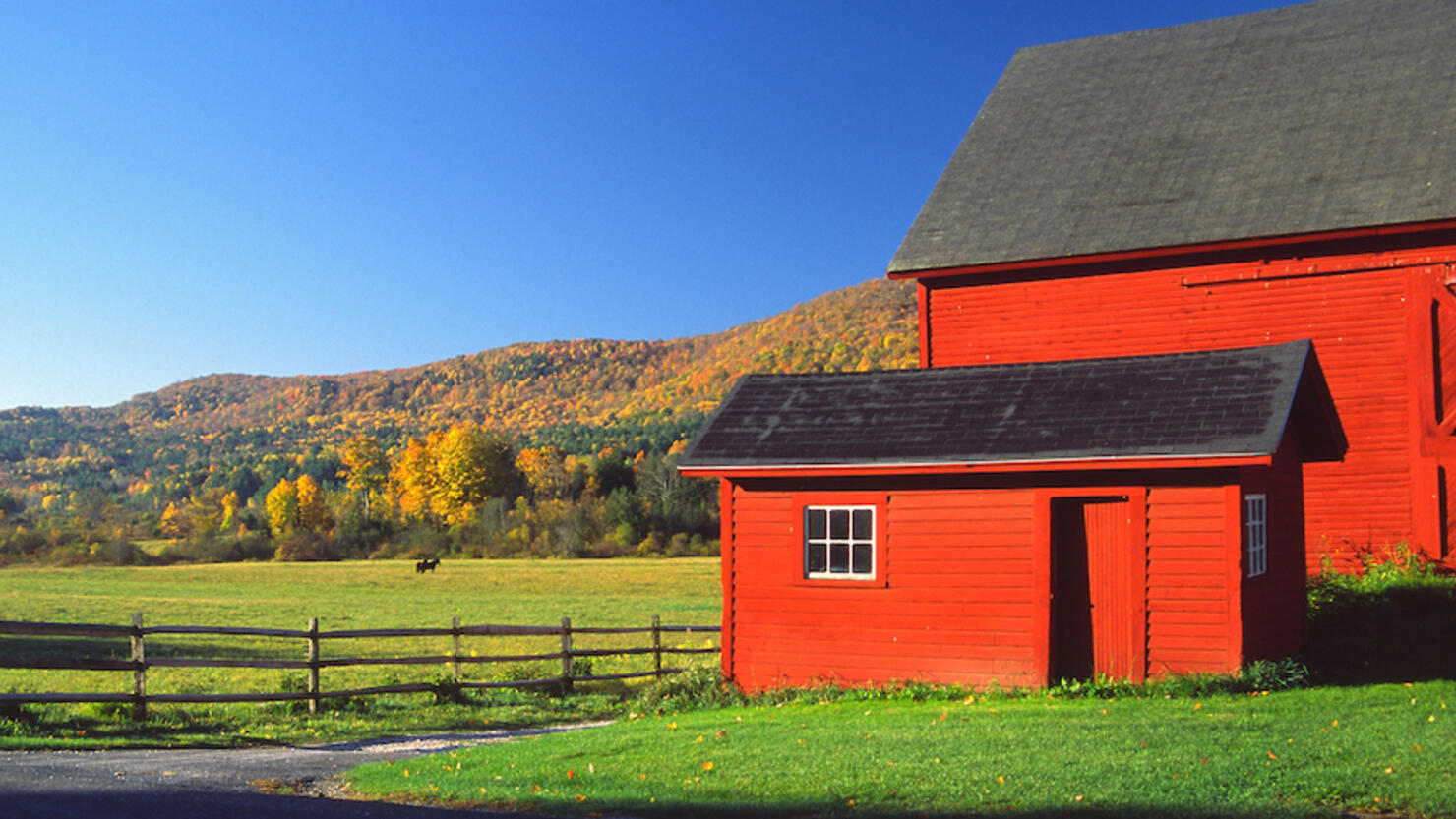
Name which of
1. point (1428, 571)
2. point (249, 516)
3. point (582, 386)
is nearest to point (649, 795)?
point (1428, 571)

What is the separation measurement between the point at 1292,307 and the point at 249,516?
111618 mm

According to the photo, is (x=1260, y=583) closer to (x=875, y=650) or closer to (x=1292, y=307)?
(x=875, y=650)

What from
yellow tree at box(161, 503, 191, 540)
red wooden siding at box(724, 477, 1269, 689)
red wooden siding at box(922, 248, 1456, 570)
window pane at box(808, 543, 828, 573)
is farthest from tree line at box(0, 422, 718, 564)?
window pane at box(808, 543, 828, 573)

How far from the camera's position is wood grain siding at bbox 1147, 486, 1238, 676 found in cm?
1427

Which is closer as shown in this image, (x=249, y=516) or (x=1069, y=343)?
Answer: (x=1069, y=343)

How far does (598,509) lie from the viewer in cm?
9925

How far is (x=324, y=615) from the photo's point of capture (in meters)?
42.3

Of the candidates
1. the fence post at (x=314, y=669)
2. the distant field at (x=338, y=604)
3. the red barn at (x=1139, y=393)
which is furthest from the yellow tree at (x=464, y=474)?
the fence post at (x=314, y=669)

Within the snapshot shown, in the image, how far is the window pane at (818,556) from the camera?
16.4 m

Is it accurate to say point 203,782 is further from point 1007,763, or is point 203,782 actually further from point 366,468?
point 366,468

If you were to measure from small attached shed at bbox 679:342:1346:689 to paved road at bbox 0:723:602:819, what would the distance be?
4330 mm

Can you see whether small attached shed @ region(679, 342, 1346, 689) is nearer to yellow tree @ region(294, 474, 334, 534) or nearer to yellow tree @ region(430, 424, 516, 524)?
yellow tree @ region(294, 474, 334, 534)

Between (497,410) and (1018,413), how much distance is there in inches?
6523

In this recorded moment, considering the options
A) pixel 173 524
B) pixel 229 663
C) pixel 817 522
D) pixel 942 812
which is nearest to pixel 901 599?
pixel 817 522
